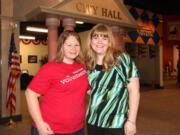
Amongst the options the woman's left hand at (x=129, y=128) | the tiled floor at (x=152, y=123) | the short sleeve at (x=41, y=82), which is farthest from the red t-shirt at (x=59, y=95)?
the tiled floor at (x=152, y=123)

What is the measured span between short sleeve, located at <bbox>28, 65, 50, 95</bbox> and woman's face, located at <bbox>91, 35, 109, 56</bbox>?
440 millimetres

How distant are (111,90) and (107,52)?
311mm

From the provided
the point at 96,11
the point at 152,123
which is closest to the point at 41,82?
the point at 152,123

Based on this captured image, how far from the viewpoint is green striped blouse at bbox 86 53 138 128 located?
1.38 meters

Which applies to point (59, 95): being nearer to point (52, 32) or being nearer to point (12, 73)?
point (12, 73)

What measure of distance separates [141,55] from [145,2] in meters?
3.07

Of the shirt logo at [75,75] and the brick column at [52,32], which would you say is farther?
the brick column at [52,32]

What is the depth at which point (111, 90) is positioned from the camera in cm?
140

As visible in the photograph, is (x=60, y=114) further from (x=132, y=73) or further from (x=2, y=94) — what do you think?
(x=2, y=94)

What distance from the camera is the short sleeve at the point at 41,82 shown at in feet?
4.26

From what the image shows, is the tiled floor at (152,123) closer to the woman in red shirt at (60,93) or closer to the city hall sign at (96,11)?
the woman in red shirt at (60,93)

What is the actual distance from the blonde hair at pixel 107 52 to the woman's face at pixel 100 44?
0.02m

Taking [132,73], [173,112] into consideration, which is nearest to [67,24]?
[132,73]

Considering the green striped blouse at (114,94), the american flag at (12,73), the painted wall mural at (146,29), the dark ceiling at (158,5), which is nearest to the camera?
the green striped blouse at (114,94)
